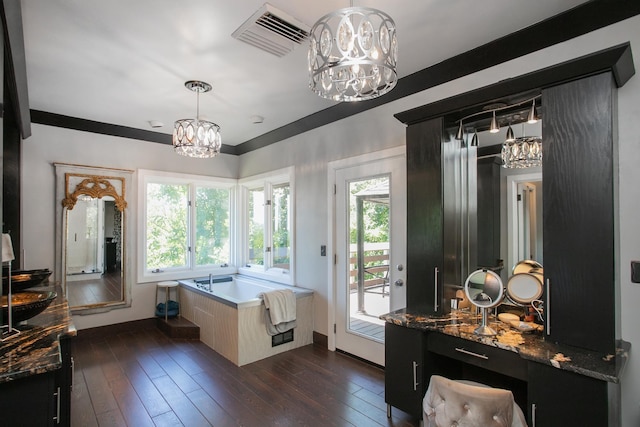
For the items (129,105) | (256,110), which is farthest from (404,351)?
(129,105)

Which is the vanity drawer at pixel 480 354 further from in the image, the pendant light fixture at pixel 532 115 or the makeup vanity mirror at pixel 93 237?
the makeup vanity mirror at pixel 93 237

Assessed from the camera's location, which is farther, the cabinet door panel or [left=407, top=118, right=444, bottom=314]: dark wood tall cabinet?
[left=407, top=118, right=444, bottom=314]: dark wood tall cabinet

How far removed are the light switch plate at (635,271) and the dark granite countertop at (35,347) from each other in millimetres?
2884

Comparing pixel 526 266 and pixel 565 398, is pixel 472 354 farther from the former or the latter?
pixel 526 266

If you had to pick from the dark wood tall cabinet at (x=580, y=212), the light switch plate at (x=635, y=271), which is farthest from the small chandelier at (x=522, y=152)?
the light switch plate at (x=635, y=271)

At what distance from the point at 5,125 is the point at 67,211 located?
124 cm

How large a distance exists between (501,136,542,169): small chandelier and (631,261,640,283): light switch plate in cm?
74

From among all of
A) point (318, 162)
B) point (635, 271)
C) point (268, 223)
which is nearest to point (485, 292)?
point (635, 271)

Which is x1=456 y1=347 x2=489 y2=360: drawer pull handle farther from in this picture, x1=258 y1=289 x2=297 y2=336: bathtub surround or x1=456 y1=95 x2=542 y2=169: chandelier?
x1=258 y1=289 x2=297 y2=336: bathtub surround

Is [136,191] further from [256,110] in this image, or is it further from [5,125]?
[256,110]

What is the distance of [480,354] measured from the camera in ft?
6.61

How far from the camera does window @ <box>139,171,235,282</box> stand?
475 centimetres

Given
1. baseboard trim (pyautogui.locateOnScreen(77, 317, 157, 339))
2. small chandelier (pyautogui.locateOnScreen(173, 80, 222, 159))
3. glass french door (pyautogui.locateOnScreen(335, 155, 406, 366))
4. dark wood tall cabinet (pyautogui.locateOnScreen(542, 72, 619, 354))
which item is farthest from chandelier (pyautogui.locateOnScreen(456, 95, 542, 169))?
baseboard trim (pyautogui.locateOnScreen(77, 317, 157, 339))

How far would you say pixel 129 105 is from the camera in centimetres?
374
